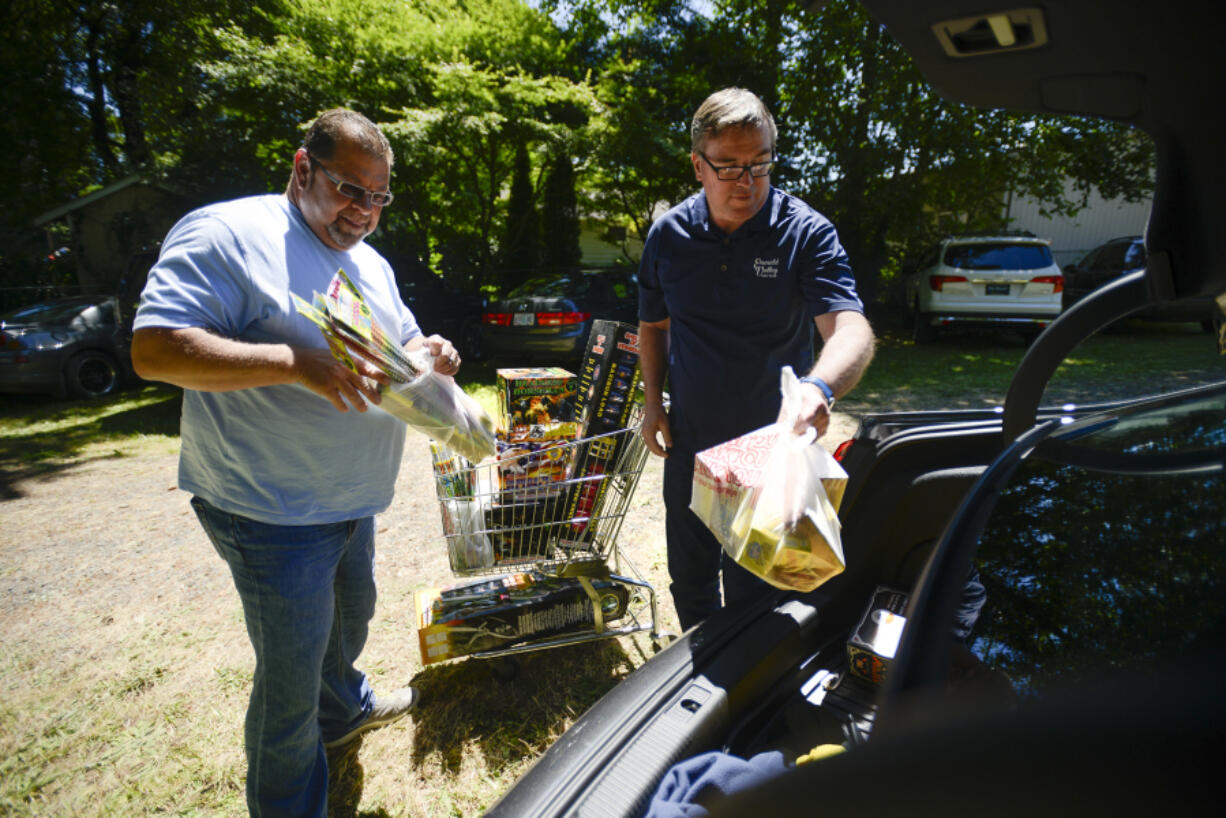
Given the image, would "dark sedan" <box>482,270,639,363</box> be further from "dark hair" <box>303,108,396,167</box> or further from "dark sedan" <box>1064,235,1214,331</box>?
"dark sedan" <box>1064,235,1214,331</box>

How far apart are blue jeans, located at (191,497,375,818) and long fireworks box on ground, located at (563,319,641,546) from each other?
A: 88 cm

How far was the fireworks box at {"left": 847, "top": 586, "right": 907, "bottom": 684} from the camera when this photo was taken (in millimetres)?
1581

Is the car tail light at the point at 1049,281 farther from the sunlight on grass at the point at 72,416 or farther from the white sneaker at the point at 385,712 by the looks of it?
the sunlight on grass at the point at 72,416

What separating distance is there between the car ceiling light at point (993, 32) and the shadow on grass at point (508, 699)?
254 cm

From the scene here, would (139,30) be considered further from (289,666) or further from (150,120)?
(289,666)

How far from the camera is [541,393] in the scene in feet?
8.54

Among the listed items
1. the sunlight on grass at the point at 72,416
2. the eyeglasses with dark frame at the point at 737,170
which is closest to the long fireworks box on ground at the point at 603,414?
the eyeglasses with dark frame at the point at 737,170

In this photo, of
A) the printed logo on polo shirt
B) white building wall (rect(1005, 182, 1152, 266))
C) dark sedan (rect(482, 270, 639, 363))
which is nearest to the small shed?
dark sedan (rect(482, 270, 639, 363))

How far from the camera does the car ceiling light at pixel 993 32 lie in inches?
35.8

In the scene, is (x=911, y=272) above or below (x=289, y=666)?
above

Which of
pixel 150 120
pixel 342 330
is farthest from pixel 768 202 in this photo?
pixel 150 120

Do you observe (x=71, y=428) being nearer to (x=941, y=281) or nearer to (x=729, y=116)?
(x=729, y=116)

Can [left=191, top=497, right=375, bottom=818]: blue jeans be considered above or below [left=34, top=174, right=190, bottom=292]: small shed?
below

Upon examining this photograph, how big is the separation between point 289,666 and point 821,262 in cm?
204
